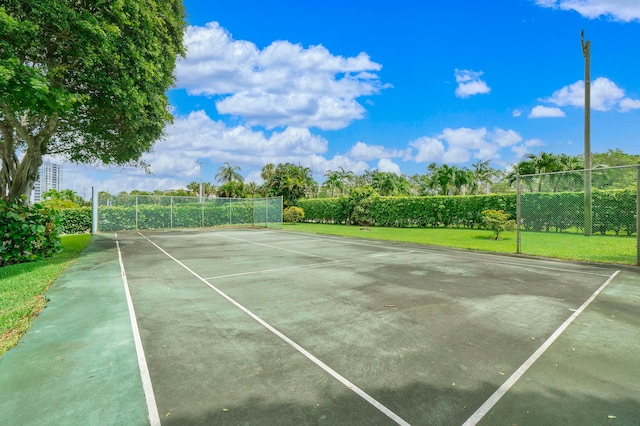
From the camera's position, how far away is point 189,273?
8406 mm

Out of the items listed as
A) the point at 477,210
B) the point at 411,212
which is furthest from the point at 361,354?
the point at 411,212

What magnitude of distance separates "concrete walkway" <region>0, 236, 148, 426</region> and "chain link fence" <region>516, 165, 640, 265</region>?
38.8 ft

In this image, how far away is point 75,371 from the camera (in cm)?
332

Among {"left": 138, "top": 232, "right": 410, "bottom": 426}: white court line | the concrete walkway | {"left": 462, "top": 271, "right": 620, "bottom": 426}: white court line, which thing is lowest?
the concrete walkway

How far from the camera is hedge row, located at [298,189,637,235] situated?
1297 centimetres

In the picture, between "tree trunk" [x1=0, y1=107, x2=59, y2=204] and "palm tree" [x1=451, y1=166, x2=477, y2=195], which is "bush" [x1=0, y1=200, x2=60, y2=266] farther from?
"palm tree" [x1=451, y1=166, x2=477, y2=195]

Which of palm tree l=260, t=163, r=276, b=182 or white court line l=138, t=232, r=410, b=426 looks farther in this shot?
palm tree l=260, t=163, r=276, b=182

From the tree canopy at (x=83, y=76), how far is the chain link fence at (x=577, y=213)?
42.7ft

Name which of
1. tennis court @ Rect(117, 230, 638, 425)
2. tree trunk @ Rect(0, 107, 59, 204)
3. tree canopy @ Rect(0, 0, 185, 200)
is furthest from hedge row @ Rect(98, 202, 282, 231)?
tennis court @ Rect(117, 230, 638, 425)

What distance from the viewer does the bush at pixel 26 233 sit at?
10.0 metres

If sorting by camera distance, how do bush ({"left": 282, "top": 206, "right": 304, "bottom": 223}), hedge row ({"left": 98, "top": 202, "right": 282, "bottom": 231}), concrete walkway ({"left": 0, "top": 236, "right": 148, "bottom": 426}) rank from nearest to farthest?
1. concrete walkway ({"left": 0, "top": 236, "right": 148, "bottom": 426})
2. hedge row ({"left": 98, "top": 202, "right": 282, "bottom": 231})
3. bush ({"left": 282, "top": 206, "right": 304, "bottom": 223})

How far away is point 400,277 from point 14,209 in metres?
11.8

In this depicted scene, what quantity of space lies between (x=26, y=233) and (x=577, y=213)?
20.7m

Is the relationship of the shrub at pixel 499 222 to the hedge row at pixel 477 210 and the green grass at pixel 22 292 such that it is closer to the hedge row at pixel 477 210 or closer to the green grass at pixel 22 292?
the hedge row at pixel 477 210
